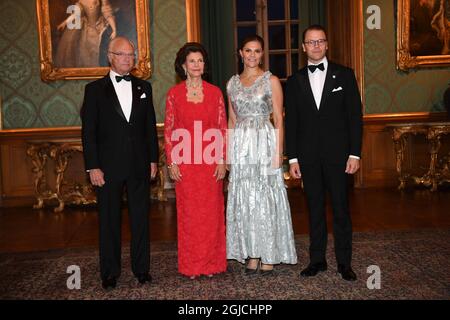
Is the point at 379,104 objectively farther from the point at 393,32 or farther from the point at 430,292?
the point at 430,292

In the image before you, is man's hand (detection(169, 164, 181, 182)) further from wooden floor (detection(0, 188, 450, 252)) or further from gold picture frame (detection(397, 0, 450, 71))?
gold picture frame (detection(397, 0, 450, 71))

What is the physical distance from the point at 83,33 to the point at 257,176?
167 inches

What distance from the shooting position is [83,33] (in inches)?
273

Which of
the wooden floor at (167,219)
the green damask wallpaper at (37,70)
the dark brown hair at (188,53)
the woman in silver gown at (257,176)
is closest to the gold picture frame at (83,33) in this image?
the green damask wallpaper at (37,70)

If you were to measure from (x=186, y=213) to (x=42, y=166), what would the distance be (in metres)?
3.77

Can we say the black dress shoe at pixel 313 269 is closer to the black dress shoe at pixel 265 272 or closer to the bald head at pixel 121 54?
the black dress shoe at pixel 265 272

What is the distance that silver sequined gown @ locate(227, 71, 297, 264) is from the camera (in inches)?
143

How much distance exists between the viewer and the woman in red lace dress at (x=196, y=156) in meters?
3.51

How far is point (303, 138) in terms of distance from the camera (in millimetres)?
3520

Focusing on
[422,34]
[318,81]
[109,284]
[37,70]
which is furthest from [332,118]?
[37,70]

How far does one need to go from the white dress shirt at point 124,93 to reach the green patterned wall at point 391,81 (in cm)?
482

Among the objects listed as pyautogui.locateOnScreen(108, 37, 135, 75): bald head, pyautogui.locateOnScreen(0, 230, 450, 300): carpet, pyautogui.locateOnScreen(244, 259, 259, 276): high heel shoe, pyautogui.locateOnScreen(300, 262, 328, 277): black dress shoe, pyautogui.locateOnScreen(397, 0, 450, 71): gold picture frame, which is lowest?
pyautogui.locateOnScreen(0, 230, 450, 300): carpet

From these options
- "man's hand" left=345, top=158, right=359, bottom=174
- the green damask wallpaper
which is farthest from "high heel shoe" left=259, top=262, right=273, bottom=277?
the green damask wallpaper
